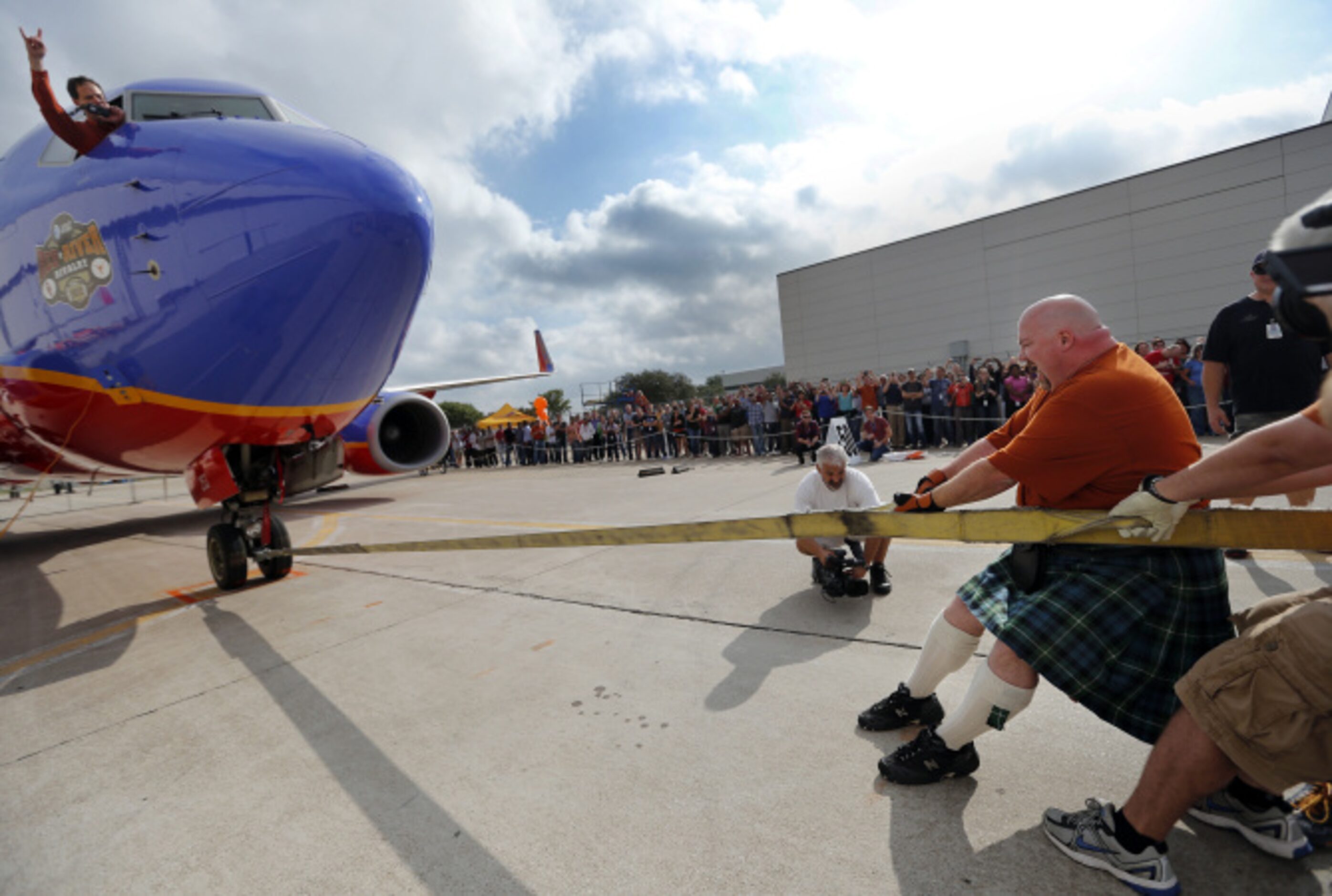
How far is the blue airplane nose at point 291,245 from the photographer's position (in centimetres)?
374

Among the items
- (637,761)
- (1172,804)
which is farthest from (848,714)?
(1172,804)

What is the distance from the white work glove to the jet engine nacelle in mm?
7801

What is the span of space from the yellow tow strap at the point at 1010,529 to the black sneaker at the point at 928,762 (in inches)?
28.0

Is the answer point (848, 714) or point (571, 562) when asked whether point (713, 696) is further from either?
point (571, 562)

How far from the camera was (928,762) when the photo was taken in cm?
204

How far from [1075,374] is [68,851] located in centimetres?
367

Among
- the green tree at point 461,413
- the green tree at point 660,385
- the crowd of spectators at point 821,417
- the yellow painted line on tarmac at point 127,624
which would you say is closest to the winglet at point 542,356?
the crowd of spectators at point 821,417

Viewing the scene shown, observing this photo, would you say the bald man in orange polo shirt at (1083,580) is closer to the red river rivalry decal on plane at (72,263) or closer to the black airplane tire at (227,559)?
the red river rivalry decal on plane at (72,263)

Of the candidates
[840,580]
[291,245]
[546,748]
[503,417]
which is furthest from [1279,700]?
[503,417]

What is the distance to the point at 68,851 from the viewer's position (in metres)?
2.12

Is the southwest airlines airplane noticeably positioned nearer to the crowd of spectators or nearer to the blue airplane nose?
the blue airplane nose

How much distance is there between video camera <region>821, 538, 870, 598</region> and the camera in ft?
12.4

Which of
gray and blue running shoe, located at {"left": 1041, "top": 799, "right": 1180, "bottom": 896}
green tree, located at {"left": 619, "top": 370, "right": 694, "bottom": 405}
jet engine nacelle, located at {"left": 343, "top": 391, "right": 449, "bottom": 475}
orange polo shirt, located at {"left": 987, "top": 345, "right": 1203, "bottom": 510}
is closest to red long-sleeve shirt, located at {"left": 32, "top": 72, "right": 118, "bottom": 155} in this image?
jet engine nacelle, located at {"left": 343, "top": 391, "right": 449, "bottom": 475}

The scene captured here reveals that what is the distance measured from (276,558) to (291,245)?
335 centimetres
